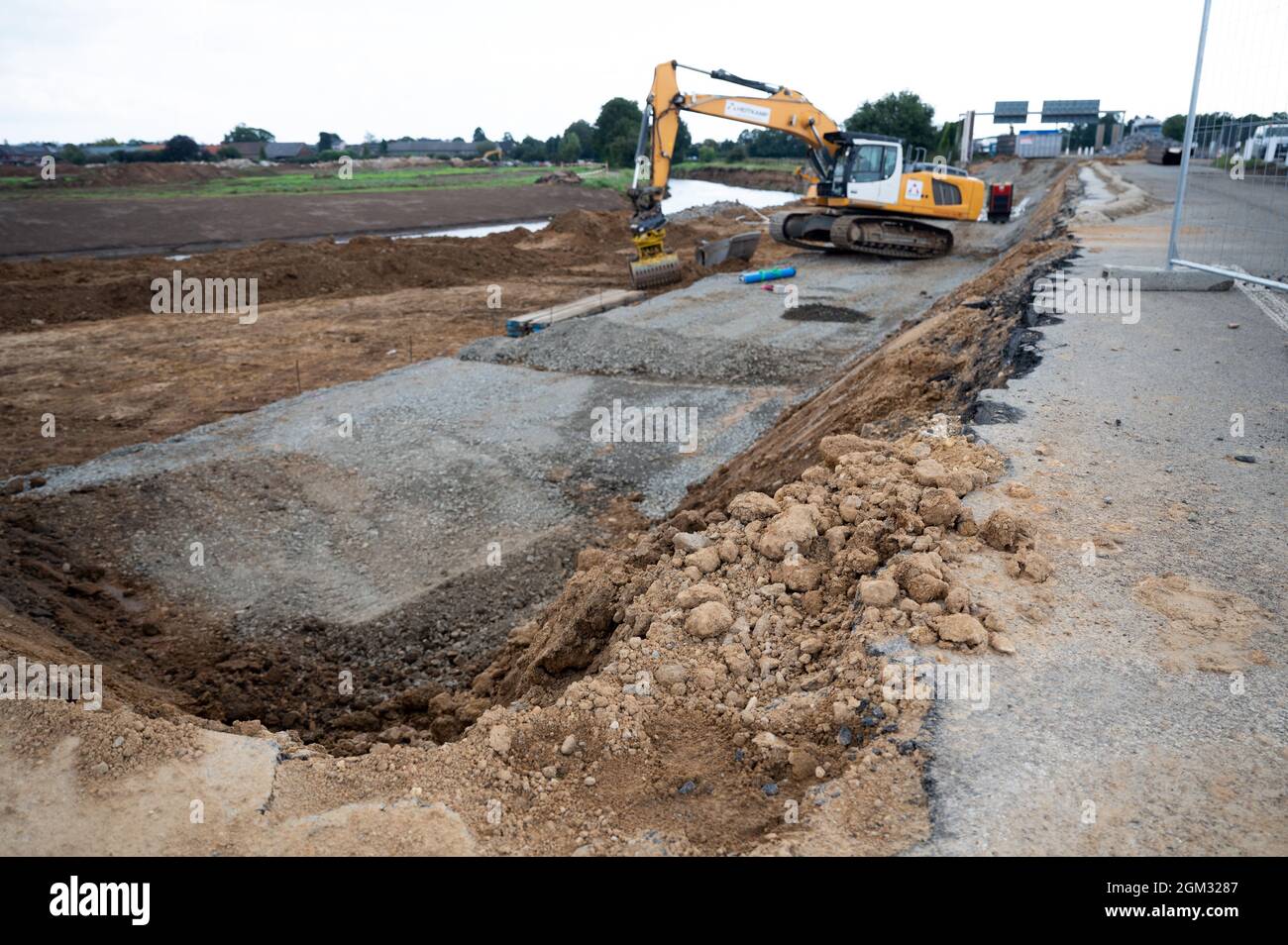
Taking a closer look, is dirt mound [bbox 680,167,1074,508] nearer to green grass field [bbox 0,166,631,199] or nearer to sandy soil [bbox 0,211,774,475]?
sandy soil [bbox 0,211,774,475]

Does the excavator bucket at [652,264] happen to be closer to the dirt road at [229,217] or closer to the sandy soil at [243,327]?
the sandy soil at [243,327]

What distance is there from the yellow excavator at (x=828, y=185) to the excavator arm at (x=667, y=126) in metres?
0.02

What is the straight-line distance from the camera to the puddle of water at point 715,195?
4928 cm

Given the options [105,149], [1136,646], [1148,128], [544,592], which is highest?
[1148,128]

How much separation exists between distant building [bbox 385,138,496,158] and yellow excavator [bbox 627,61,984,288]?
69020 millimetres

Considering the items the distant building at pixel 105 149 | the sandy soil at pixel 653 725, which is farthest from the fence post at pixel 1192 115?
the distant building at pixel 105 149

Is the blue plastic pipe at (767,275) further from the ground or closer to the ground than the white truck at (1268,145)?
closer to the ground

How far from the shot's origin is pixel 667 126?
1872 cm

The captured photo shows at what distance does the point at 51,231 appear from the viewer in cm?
2661

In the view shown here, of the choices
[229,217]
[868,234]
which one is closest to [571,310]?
[868,234]

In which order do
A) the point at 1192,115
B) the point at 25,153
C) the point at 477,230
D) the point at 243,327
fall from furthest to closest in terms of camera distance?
the point at 25,153 → the point at 477,230 → the point at 243,327 → the point at 1192,115

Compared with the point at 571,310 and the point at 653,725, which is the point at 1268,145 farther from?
the point at 571,310

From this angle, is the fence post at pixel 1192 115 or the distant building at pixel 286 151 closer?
the fence post at pixel 1192 115

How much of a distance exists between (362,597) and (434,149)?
90.0m
